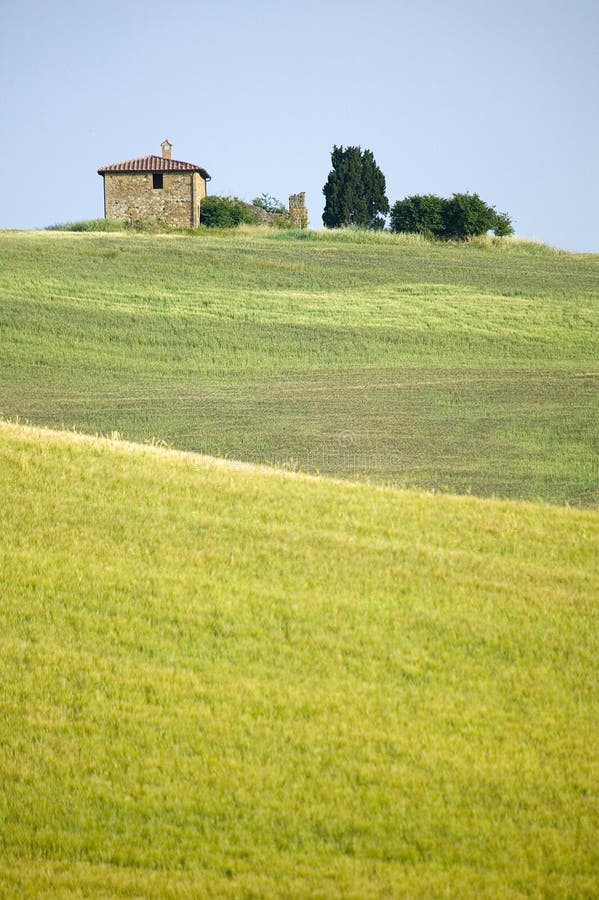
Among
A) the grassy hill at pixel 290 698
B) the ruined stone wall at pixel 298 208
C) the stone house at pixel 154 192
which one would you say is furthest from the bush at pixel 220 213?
the grassy hill at pixel 290 698

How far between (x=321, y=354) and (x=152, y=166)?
32.8 m

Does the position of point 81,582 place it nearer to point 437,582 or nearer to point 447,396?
point 437,582

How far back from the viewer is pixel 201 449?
19.0m

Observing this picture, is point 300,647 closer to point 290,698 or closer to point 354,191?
point 290,698

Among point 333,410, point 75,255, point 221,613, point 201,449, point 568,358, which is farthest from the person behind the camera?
point 75,255

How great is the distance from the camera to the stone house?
57688 mm

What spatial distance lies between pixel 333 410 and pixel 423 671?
1406cm

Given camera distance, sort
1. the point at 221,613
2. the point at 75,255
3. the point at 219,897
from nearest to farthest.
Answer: the point at 219,897
the point at 221,613
the point at 75,255

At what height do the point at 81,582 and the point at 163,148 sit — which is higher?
the point at 163,148

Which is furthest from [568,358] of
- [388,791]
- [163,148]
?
[163,148]

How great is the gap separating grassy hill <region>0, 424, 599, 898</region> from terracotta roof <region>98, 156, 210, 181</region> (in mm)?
46528

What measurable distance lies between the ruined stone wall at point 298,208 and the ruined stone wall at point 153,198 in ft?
22.4

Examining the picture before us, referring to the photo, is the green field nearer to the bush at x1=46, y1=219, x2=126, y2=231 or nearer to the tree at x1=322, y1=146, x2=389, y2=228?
the bush at x1=46, y1=219, x2=126, y2=231

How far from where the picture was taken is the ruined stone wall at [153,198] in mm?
57656
